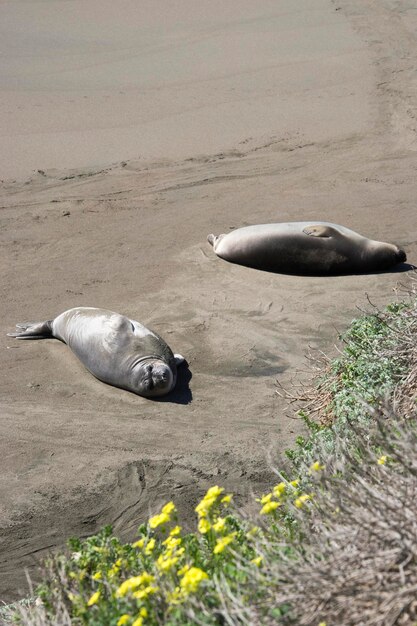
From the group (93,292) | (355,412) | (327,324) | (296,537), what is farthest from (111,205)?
(296,537)

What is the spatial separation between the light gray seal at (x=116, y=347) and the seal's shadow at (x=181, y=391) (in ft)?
0.19

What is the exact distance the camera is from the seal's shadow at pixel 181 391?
7.02m

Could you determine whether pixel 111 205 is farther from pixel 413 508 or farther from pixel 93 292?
pixel 413 508

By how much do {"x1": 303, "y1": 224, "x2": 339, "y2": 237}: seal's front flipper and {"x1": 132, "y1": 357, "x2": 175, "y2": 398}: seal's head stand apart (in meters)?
2.50

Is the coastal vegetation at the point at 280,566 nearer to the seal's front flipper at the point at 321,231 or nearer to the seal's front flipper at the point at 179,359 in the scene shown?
the seal's front flipper at the point at 179,359

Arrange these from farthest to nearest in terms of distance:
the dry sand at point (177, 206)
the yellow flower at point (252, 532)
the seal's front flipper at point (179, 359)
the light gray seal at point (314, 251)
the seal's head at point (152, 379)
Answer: the light gray seal at point (314, 251) < the seal's front flipper at point (179, 359) < the seal's head at point (152, 379) < the dry sand at point (177, 206) < the yellow flower at point (252, 532)

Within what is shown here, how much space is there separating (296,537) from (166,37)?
14030 millimetres

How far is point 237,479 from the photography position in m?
5.83

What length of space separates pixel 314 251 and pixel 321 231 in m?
0.22

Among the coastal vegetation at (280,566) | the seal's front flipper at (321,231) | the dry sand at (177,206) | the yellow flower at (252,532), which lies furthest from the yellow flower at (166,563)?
the seal's front flipper at (321,231)

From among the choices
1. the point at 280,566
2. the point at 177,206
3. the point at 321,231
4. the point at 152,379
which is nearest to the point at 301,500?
the point at 280,566

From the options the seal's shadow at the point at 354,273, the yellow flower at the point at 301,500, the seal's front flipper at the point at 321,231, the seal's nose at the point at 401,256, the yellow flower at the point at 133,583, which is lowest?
the seal's shadow at the point at 354,273

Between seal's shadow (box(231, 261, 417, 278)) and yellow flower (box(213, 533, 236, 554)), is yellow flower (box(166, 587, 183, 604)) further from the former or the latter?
seal's shadow (box(231, 261, 417, 278))

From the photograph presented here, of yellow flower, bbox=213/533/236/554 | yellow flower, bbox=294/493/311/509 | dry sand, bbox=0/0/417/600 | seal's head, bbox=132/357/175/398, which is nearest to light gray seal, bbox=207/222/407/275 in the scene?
dry sand, bbox=0/0/417/600
